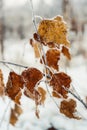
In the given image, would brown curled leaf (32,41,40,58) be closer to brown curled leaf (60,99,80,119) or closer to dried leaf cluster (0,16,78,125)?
dried leaf cluster (0,16,78,125)

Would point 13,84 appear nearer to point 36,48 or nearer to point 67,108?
point 36,48

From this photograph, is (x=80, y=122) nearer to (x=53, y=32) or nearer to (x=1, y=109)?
(x=1, y=109)

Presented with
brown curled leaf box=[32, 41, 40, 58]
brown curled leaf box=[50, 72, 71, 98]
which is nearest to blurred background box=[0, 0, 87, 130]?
brown curled leaf box=[32, 41, 40, 58]

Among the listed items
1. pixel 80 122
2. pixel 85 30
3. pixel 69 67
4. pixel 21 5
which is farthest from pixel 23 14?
pixel 80 122

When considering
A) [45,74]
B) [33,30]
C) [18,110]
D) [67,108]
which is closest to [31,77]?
[45,74]

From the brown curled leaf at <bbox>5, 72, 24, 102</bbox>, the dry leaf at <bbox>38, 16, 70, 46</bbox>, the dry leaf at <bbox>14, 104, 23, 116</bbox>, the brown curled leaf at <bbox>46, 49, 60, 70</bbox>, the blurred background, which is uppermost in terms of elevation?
the blurred background

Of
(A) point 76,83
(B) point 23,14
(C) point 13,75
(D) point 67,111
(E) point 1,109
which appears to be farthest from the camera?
(B) point 23,14
